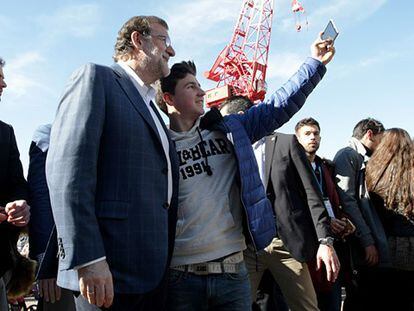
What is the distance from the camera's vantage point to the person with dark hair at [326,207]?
11.7ft

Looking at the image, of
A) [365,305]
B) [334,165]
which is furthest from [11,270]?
[334,165]

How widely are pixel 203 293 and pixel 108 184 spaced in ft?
2.54

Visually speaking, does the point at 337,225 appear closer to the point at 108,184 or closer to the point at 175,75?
the point at 175,75

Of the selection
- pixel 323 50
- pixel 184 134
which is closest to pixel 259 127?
pixel 184 134

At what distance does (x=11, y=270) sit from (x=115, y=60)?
1299mm

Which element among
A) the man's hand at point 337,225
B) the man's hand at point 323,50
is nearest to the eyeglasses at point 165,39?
the man's hand at point 323,50

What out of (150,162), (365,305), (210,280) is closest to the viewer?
(150,162)

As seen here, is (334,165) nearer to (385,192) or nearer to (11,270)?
(385,192)

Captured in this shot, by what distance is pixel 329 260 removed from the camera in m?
2.97

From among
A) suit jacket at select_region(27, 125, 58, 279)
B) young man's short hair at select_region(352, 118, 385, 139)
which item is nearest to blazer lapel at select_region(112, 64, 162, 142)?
suit jacket at select_region(27, 125, 58, 279)

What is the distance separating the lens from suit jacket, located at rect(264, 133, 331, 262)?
10.2 ft

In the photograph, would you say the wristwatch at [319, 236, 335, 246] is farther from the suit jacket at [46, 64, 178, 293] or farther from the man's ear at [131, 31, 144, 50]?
the man's ear at [131, 31, 144, 50]

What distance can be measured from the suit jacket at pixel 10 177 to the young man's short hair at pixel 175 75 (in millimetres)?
906

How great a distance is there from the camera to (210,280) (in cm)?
216
